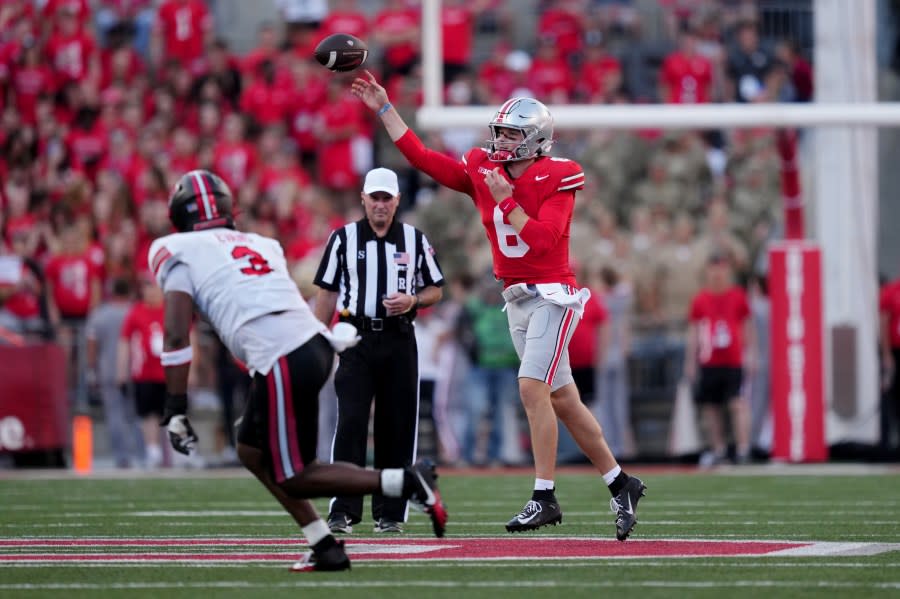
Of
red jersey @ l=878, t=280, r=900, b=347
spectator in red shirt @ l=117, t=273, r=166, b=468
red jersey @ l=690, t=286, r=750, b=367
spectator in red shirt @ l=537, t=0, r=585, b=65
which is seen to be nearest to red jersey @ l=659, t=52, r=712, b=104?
spectator in red shirt @ l=537, t=0, r=585, b=65

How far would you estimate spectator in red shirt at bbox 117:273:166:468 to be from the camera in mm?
13922

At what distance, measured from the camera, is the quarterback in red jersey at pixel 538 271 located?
6.96m

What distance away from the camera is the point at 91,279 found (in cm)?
1499

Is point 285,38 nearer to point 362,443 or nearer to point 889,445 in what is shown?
point 889,445

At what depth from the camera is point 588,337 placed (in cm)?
1401

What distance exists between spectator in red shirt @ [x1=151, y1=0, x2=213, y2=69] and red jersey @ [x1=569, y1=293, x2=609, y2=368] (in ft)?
20.8

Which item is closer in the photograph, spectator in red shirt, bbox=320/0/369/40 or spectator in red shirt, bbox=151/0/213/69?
spectator in red shirt, bbox=320/0/369/40

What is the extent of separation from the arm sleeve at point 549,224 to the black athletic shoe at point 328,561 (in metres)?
1.61

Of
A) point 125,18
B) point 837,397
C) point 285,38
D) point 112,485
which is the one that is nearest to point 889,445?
point 837,397

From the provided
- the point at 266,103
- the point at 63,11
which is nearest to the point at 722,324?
the point at 266,103

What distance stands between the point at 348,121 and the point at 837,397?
567cm

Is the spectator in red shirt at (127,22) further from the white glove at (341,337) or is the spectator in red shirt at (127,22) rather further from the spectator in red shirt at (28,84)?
the white glove at (341,337)

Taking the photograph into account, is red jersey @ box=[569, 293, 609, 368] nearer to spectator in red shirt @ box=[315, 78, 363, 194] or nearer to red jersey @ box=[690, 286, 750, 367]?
red jersey @ box=[690, 286, 750, 367]

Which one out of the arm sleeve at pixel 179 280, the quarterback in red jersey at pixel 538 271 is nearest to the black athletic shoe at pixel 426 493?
the arm sleeve at pixel 179 280
